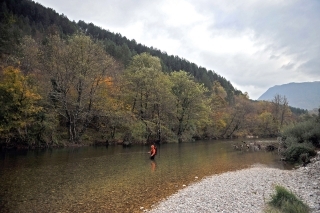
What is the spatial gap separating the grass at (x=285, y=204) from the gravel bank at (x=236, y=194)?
47cm

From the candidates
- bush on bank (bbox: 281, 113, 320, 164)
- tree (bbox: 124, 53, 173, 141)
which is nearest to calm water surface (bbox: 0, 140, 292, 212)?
bush on bank (bbox: 281, 113, 320, 164)

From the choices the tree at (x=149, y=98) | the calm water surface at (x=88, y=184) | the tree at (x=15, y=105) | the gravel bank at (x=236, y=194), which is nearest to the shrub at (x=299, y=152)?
the gravel bank at (x=236, y=194)

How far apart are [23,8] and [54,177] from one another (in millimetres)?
106653

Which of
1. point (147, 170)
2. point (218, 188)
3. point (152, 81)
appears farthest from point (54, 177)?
point (152, 81)

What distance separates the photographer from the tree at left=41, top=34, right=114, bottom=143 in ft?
127

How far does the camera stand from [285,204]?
8945mm

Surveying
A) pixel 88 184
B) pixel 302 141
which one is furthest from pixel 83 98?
pixel 302 141

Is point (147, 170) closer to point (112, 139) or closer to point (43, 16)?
point (112, 139)

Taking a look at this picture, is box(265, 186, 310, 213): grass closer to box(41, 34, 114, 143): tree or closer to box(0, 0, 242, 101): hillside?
box(41, 34, 114, 143): tree

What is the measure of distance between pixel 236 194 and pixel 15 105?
95.8 feet

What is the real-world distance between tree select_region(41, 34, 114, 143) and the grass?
34.2 m

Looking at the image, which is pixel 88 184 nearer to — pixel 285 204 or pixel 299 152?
pixel 285 204

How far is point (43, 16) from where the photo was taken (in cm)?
10388

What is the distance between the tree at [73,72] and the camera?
38562 millimetres
